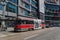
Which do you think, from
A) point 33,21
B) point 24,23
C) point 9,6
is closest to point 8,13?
point 9,6

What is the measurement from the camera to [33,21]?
5666 centimetres

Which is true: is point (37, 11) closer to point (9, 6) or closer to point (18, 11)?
point (18, 11)

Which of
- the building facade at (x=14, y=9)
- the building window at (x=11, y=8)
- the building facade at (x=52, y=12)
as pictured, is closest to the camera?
the building facade at (x=14, y=9)

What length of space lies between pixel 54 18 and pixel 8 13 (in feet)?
306

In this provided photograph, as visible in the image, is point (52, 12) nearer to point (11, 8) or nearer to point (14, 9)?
point (14, 9)

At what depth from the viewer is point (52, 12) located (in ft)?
513

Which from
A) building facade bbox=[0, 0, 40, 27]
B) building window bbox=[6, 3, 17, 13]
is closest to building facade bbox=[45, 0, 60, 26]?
building facade bbox=[0, 0, 40, 27]

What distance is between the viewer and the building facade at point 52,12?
510 ft

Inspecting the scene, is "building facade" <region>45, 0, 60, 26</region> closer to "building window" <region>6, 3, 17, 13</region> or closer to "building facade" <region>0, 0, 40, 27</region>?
"building facade" <region>0, 0, 40, 27</region>

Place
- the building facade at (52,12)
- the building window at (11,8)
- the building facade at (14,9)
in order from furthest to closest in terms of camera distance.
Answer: the building facade at (52,12) < the building window at (11,8) < the building facade at (14,9)

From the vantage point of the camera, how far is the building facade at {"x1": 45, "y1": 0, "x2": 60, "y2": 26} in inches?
6116

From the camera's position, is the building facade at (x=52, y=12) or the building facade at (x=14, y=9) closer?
the building facade at (x=14, y=9)

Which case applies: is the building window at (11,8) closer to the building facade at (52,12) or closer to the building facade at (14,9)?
the building facade at (14,9)

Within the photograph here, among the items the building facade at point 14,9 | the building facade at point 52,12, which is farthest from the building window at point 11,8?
the building facade at point 52,12
